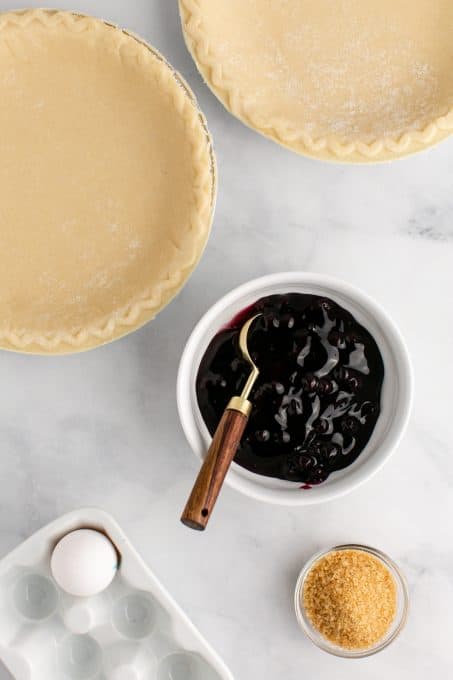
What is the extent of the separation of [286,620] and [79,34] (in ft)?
2.87

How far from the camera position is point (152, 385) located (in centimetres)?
123

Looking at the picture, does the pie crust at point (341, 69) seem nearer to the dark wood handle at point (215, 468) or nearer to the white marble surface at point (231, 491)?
the white marble surface at point (231, 491)

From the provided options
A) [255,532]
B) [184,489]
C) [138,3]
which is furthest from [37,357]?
[138,3]

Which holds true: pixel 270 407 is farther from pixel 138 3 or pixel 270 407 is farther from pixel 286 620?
pixel 138 3

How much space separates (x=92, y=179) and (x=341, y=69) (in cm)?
37

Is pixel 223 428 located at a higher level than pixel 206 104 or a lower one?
lower

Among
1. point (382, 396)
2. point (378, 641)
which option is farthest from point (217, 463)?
point (378, 641)

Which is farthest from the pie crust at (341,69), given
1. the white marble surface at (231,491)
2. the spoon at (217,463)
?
the spoon at (217,463)

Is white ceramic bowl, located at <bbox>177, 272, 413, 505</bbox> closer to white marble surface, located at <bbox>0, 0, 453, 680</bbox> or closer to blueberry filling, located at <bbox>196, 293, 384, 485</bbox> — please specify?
blueberry filling, located at <bbox>196, 293, 384, 485</bbox>

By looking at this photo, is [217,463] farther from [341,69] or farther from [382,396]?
[341,69]

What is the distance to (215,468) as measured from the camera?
3.32 feet

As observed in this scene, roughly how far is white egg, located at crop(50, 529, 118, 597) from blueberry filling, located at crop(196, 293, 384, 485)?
21 cm

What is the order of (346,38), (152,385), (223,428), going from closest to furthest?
(223,428) < (346,38) < (152,385)

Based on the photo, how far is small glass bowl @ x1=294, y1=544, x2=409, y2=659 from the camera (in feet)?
3.91
